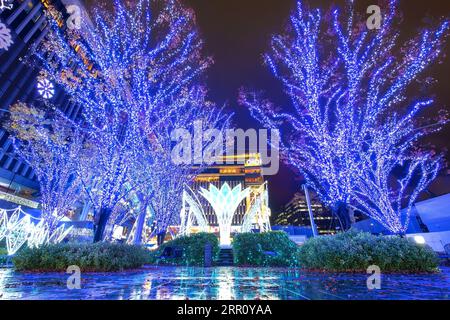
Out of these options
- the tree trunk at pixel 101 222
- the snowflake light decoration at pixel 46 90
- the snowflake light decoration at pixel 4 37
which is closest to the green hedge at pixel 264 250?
the tree trunk at pixel 101 222

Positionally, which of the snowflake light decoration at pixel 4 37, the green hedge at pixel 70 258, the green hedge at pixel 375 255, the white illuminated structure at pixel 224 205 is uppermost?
the snowflake light decoration at pixel 4 37

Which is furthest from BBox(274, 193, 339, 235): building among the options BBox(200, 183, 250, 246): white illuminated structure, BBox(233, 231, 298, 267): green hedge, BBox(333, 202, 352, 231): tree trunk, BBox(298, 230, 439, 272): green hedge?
BBox(298, 230, 439, 272): green hedge

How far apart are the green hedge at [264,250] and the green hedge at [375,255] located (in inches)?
206

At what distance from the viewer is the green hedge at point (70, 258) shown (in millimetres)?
7590

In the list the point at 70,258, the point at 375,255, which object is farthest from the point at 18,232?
the point at 375,255

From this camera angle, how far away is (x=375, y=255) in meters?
7.29

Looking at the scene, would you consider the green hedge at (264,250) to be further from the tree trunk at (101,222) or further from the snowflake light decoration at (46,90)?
the snowflake light decoration at (46,90)

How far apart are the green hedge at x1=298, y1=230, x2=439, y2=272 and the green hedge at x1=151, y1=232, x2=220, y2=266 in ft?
24.2

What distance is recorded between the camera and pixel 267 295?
160 inches

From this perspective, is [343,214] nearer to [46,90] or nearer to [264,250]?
[264,250]

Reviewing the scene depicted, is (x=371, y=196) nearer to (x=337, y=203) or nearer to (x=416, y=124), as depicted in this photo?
(x=337, y=203)

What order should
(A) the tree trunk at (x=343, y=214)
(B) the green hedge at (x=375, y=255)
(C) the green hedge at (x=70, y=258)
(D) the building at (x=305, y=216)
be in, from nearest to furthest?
1. (B) the green hedge at (x=375, y=255)
2. (C) the green hedge at (x=70, y=258)
3. (A) the tree trunk at (x=343, y=214)
4. (D) the building at (x=305, y=216)

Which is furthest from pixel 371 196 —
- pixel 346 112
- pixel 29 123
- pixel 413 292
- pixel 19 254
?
pixel 29 123

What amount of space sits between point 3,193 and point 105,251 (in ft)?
97.0
